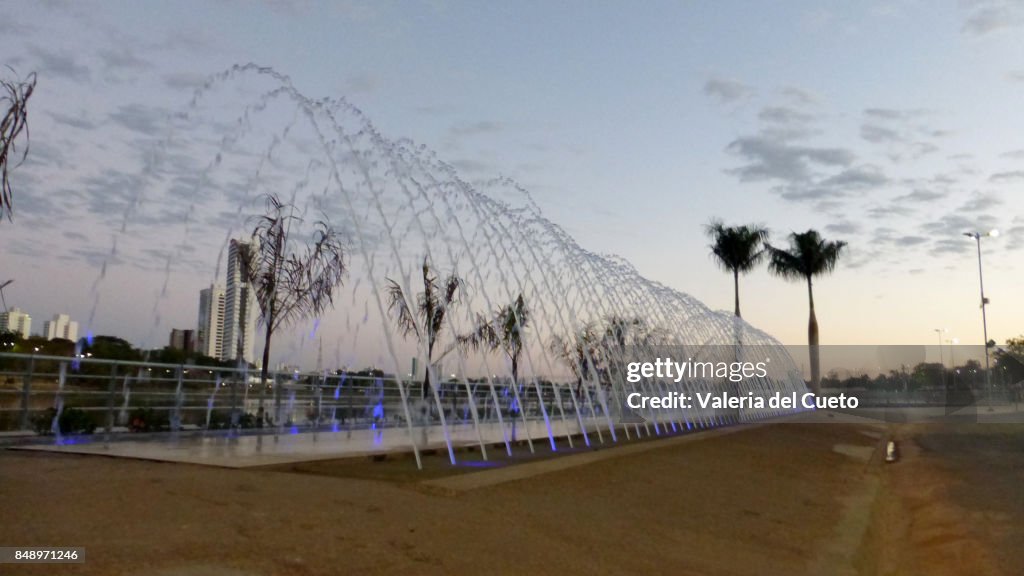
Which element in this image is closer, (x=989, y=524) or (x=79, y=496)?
(x=79, y=496)

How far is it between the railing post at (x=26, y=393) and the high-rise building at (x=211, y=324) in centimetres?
1313

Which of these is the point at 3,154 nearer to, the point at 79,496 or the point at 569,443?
the point at 79,496

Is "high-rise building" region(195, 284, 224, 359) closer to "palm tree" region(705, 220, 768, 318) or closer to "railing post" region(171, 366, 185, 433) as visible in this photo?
"railing post" region(171, 366, 185, 433)

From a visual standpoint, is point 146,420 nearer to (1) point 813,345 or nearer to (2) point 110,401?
(2) point 110,401

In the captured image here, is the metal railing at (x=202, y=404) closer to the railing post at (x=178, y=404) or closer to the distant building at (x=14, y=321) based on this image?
the railing post at (x=178, y=404)

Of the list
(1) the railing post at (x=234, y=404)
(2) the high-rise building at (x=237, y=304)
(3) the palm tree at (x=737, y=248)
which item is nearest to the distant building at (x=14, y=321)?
(1) the railing post at (x=234, y=404)

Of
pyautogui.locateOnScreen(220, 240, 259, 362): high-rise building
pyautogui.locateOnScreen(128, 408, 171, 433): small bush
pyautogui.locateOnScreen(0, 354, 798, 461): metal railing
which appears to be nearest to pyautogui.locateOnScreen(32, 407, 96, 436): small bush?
pyautogui.locateOnScreen(0, 354, 798, 461): metal railing

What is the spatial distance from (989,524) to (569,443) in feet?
30.6

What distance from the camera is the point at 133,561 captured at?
5.54 metres

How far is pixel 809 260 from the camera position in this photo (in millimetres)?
59781

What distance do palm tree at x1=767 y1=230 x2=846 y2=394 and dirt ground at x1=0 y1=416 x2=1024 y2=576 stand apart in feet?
153

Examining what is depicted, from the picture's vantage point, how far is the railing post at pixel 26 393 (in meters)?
12.4

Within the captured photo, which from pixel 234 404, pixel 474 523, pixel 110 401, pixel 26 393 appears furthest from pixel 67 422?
pixel 474 523

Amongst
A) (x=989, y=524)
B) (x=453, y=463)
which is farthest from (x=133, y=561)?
(x=989, y=524)
